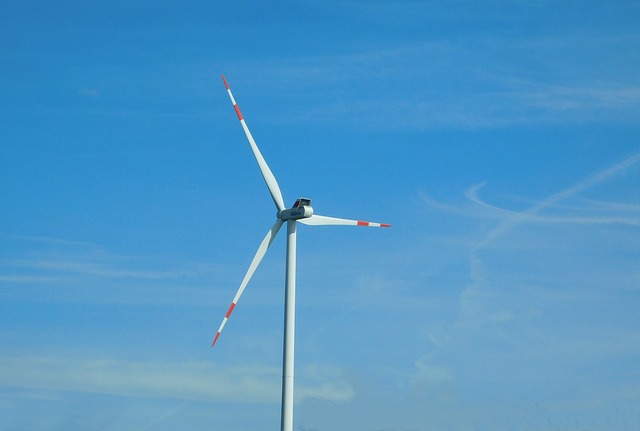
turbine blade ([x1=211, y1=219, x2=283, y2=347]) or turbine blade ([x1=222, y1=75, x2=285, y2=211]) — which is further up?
turbine blade ([x1=222, y1=75, x2=285, y2=211])

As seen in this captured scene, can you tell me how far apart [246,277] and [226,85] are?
16.4 m

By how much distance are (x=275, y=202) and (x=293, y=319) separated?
400 inches

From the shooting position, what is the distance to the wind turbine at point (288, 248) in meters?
76.6

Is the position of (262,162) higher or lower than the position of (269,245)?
higher

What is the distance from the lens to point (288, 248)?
79250 mm

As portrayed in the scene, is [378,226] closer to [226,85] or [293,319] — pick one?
[293,319]

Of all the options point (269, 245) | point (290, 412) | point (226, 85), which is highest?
point (226, 85)

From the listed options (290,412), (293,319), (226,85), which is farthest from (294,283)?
(226,85)

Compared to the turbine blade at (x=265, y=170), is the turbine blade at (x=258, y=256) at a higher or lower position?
lower

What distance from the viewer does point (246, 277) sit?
261 ft

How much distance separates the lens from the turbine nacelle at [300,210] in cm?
7788

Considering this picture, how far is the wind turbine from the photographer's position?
76.6 meters

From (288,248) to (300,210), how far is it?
3369 mm

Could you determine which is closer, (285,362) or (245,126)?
(285,362)
